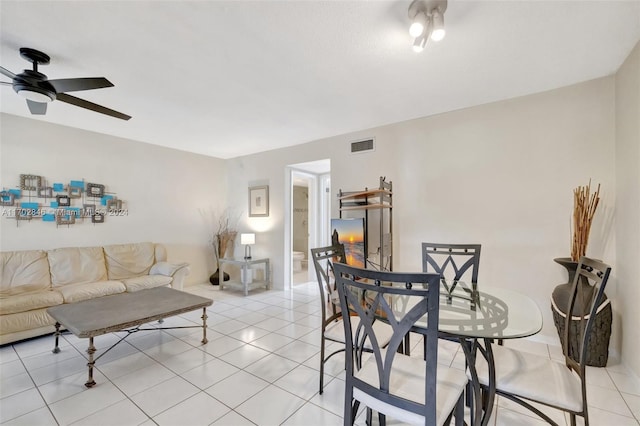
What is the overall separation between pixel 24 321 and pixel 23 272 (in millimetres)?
766

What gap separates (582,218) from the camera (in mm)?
2514

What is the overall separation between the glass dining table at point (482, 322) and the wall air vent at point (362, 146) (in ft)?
8.06

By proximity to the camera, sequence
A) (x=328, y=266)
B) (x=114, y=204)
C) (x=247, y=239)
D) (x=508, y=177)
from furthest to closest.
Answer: (x=247, y=239) → (x=114, y=204) → (x=508, y=177) → (x=328, y=266)

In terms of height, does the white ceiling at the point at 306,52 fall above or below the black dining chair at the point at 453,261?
above

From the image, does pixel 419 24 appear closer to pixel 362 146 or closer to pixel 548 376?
pixel 548 376

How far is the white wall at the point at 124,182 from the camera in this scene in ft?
11.6

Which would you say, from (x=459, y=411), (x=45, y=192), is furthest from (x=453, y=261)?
(x=45, y=192)

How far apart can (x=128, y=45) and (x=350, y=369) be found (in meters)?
2.73

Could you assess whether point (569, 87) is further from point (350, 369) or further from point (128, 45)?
point (128, 45)

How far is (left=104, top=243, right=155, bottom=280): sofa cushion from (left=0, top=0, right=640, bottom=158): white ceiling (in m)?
1.97

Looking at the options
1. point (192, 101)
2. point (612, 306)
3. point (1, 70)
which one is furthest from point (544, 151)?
point (1, 70)

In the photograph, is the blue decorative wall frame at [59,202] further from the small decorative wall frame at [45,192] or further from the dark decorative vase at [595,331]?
the dark decorative vase at [595,331]

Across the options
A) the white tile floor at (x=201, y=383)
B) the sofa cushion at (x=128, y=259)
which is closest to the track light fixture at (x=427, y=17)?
the white tile floor at (x=201, y=383)

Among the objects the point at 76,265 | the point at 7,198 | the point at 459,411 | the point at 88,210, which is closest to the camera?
the point at 459,411
